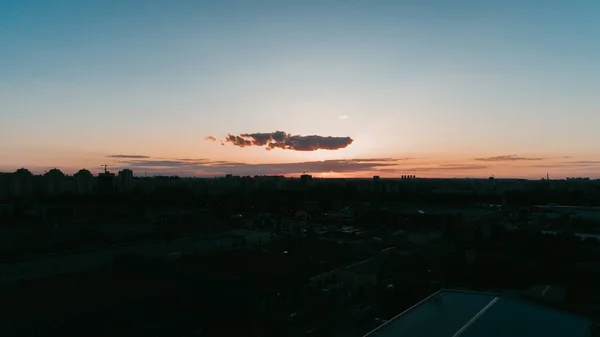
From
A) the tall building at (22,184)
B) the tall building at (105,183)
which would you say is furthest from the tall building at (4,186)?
the tall building at (105,183)

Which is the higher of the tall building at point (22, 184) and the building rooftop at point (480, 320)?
the tall building at point (22, 184)

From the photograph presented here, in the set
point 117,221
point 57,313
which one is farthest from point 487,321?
point 117,221

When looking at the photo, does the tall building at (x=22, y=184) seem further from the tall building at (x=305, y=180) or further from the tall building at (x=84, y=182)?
the tall building at (x=305, y=180)

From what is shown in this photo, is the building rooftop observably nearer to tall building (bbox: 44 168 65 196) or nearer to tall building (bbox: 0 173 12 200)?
tall building (bbox: 0 173 12 200)

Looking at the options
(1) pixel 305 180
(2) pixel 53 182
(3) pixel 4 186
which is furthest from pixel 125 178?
(1) pixel 305 180

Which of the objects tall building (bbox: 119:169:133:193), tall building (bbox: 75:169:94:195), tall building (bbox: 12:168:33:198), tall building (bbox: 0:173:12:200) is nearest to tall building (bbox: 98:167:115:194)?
tall building (bbox: 75:169:94:195)

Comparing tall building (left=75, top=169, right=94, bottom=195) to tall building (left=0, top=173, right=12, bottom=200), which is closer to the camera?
tall building (left=0, top=173, right=12, bottom=200)

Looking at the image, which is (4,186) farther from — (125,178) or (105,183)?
(125,178)
